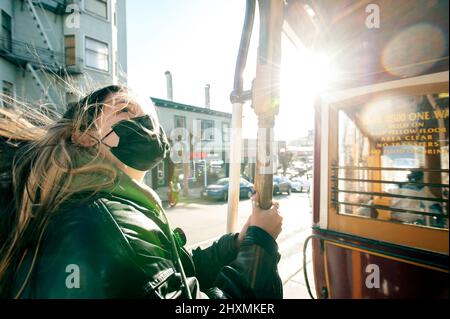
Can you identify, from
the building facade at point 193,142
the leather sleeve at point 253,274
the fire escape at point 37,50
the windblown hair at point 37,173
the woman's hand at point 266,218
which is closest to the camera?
the windblown hair at point 37,173

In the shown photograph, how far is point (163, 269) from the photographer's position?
1.00 metres

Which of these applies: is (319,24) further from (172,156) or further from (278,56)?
(172,156)

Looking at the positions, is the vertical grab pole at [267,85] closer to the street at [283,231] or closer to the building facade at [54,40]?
the street at [283,231]

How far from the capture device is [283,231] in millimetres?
7945

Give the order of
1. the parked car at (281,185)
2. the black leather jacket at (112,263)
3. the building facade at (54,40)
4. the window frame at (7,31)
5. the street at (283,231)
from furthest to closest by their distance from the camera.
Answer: the parked car at (281,185), the building facade at (54,40), the window frame at (7,31), the street at (283,231), the black leather jacket at (112,263)

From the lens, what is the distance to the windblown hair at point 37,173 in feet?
3.39

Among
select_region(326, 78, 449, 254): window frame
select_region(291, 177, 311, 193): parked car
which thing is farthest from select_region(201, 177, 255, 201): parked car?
select_region(326, 78, 449, 254): window frame

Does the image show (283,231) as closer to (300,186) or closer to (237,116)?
(237,116)

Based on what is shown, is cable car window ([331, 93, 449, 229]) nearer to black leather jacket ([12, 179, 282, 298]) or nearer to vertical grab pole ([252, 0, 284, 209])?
vertical grab pole ([252, 0, 284, 209])

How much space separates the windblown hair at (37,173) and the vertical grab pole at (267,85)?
30.3 inches

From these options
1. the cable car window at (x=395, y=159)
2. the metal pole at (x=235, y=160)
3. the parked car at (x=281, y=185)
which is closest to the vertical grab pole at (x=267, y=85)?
the metal pole at (x=235, y=160)

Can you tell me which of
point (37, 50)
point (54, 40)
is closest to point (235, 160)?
point (37, 50)

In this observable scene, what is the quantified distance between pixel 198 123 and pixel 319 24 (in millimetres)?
19221

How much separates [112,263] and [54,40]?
54.8ft
